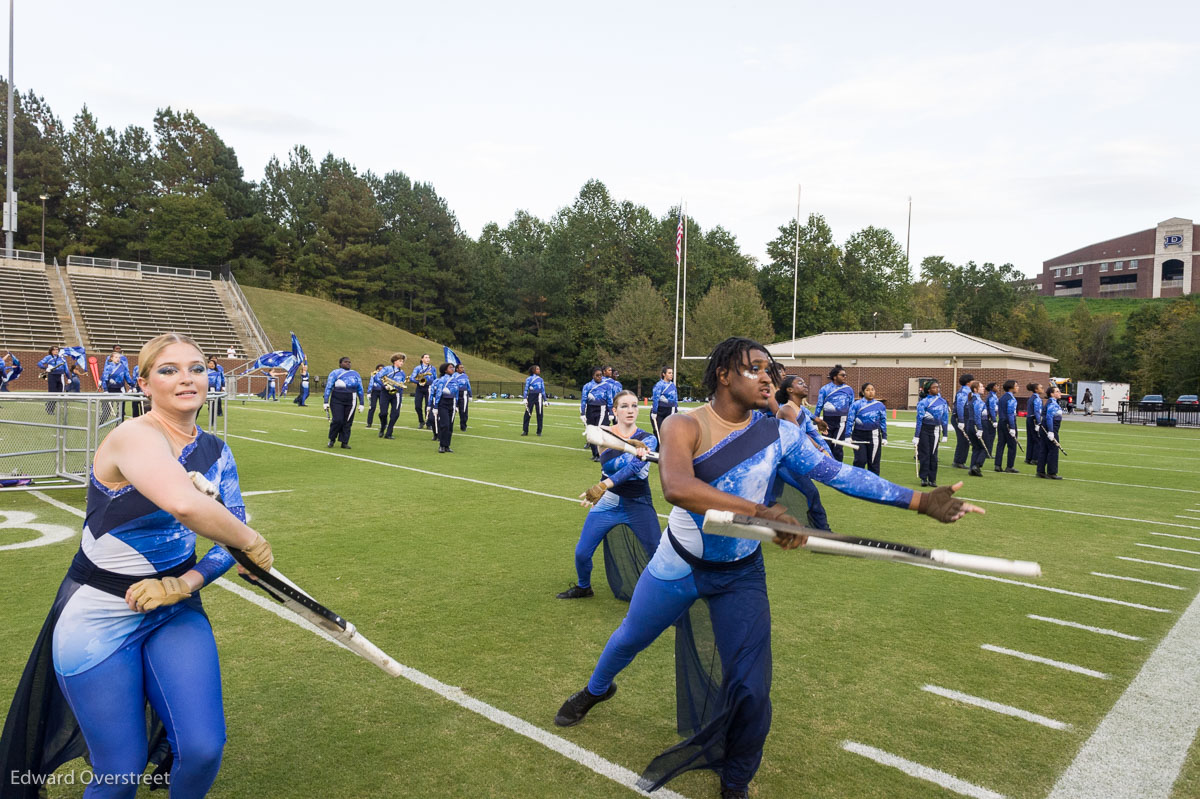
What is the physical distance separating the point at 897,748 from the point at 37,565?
755cm

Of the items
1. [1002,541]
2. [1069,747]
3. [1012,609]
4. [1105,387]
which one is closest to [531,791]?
[1069,747]

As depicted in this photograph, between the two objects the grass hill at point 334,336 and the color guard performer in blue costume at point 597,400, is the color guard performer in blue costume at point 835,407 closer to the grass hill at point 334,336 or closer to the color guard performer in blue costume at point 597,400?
the color guard performer in blue costume at point 597,400

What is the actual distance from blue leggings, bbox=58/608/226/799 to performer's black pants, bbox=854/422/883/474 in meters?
12.0

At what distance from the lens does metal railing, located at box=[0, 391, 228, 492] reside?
9445 mm

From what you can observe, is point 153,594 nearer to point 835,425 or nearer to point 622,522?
point 622,522

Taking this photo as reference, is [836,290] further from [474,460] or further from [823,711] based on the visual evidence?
[823,711]

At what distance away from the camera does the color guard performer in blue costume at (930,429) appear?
14445 mm

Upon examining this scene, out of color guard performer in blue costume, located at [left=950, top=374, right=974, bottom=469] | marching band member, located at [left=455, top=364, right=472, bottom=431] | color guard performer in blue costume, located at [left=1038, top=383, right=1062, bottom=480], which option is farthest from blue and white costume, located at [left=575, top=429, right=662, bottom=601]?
marching band member, located at [left=455, top=364, right=472, bottom=431]

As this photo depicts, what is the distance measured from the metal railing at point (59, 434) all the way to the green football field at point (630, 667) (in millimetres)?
543

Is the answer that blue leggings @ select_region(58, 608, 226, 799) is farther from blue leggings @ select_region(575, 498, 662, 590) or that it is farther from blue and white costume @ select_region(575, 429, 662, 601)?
blue leggings @ select_region(575, 498, 662, 590)

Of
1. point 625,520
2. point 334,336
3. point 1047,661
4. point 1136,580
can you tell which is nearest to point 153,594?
point 625,520

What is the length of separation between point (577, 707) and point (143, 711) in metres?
2.25

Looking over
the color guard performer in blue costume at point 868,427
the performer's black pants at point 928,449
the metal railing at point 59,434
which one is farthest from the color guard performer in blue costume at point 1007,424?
the metal railing at point 59,434

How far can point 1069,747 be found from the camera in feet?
13.7
